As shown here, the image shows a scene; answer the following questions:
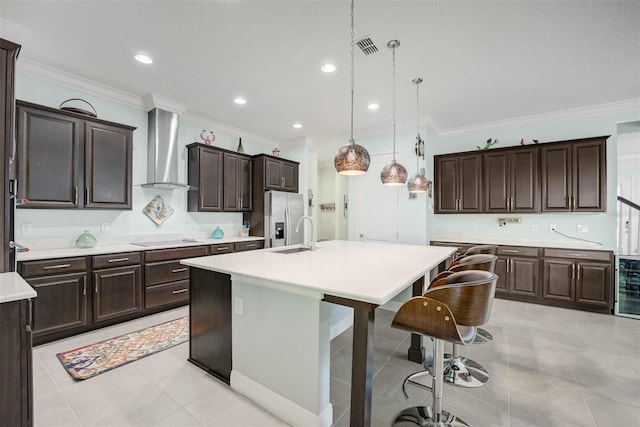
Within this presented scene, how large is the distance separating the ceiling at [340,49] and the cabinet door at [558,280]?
7.35ft

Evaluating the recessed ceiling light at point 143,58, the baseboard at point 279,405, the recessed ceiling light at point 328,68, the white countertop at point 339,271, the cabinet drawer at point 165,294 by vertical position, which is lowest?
the baseboard at point 279,405

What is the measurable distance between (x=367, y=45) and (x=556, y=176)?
140 inches

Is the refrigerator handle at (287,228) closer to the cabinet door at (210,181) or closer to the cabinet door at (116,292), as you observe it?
the cabinet door at (210,181)

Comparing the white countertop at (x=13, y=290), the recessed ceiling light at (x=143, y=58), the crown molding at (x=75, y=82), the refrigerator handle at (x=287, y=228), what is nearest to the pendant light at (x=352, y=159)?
the white countertop at (x=13, y=290)

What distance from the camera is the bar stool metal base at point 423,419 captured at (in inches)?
64.6

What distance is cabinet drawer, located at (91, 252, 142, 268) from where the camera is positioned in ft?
9.67

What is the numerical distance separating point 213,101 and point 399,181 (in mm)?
2814

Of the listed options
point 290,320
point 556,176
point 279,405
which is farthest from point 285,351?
point 556,176

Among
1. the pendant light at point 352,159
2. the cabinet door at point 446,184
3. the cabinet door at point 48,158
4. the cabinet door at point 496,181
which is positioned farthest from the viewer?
the cabinet door at point 446,184

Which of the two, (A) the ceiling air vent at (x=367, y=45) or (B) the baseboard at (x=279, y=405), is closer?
(B) the baseboard at (x=279, y=405)

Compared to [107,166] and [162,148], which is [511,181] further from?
[107,166]

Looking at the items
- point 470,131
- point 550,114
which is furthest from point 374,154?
point 550,114

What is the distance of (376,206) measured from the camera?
16.3 feet

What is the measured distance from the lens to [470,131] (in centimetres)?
490
